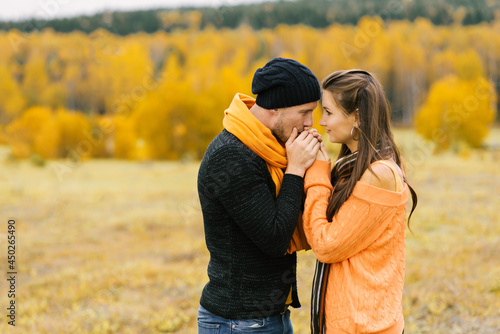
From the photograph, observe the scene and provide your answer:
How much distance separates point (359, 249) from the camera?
1883 millimetres

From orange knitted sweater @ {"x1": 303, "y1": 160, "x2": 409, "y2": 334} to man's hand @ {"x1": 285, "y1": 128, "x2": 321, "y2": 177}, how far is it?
0.05 meters

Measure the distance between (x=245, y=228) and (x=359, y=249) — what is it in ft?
1.69

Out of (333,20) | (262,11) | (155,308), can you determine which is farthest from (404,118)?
(155,308)

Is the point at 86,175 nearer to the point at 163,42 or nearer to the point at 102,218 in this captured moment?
the point at 102,218

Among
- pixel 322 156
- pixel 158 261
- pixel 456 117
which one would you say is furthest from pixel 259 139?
pixel 456 117

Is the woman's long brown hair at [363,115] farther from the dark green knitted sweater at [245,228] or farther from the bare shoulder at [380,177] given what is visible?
the dark green knitted sweater at [245,228]

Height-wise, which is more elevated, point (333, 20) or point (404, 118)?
point (333, 20)

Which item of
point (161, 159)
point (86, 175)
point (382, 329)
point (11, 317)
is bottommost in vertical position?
point (161, 159)

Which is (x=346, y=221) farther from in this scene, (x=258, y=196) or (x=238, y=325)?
(x=238, y=325)

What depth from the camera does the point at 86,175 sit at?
22.0m

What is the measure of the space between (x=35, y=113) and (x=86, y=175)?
19.0m

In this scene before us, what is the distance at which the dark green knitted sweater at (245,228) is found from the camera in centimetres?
179

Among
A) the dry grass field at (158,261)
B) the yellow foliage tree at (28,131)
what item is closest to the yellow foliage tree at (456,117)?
the dry grass field at (158,261)

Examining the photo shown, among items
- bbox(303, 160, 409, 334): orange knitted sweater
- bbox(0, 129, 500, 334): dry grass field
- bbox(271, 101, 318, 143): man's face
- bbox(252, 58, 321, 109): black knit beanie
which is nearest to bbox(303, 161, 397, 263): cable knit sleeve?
bbox(303, 160, 409, 334): orange knitted sweater
